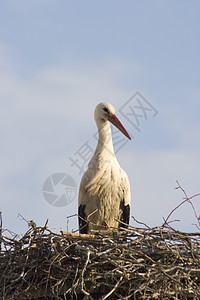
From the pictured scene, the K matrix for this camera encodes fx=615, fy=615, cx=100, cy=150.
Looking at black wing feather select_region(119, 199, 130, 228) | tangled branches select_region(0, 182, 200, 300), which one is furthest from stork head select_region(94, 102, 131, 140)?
tangled branches select_region(0, 182, 200, 300)

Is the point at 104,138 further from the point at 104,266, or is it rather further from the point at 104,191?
the point at 104,266

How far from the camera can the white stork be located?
21.2 feet

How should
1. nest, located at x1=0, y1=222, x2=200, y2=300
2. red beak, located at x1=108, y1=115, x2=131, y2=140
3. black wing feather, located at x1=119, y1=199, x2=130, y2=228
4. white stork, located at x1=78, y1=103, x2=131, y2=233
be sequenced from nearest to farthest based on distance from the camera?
nest, located at x1=0, y1=222, x2=200, y2=300, white stork, located at x1=78, y1=103, x2=131, y2=233, black wing feather, located at x1=119, y1=199, x2=130, y2=228, red beak, located at x1=108, y1=115, x2=131, y2=140

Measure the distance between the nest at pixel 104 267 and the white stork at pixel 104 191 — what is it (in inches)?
71.4

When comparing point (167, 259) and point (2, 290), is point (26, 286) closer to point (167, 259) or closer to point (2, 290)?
point (2, 290)

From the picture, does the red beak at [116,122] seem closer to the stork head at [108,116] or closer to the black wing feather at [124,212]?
the stork head at [108,116]

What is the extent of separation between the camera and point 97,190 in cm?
648

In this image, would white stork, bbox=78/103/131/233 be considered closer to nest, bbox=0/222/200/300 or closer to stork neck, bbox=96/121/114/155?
A: stork neck, bbox=96/121/114/155

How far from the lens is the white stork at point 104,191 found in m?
6.48

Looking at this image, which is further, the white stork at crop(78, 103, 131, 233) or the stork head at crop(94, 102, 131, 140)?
the stork head at crop(94, 102, 131, 140)

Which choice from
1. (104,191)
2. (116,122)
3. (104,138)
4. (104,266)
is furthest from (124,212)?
(104,266)

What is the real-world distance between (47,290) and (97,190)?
2124mm

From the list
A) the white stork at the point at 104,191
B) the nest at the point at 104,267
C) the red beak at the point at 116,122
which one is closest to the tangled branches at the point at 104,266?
the nest at the point at 104,267

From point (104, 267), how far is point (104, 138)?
99.4 inches
